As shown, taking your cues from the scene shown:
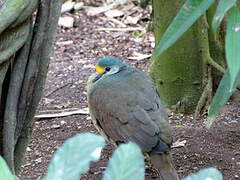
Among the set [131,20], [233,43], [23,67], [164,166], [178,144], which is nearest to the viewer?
[233,43]

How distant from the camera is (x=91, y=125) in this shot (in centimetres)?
394

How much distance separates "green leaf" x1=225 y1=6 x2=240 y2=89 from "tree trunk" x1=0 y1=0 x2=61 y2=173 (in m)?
1.08

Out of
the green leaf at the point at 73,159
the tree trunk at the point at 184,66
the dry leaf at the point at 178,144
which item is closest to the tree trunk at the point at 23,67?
the dry leaf at the point at 178,144

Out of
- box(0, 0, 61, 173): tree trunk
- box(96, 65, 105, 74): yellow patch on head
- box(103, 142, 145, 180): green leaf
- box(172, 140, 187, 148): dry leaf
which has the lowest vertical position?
box(172, 140, 187, 148): dry leaf

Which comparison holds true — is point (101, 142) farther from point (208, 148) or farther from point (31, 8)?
point (208, 148)

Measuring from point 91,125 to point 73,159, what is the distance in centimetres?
324

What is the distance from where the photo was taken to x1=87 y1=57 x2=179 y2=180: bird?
9.45ft

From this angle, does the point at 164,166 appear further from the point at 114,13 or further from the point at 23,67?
the point at 114,13

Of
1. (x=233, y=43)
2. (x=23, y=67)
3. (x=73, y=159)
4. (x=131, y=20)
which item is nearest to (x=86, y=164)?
(x=73, y=159)

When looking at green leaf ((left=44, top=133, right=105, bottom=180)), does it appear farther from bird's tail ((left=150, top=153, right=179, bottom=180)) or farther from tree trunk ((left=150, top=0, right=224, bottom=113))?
tree trunk ((left=150, top=0, right=224, bottom=113))

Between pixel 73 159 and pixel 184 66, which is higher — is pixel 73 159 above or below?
above

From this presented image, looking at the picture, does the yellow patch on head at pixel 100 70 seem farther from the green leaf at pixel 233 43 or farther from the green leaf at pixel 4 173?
the green leaf at pixel 4 173

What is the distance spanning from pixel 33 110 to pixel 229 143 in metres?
1.46

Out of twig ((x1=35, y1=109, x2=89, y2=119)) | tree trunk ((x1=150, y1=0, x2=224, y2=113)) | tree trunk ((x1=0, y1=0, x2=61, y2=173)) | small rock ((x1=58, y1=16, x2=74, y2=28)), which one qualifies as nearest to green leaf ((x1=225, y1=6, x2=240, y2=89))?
tree trunk ((x1=0, y1=0, x2=61, y2=173))
